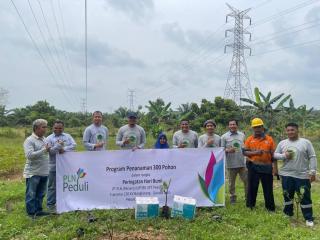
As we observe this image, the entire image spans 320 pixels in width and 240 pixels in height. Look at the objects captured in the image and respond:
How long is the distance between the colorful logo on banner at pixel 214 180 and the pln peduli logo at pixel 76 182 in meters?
2.26

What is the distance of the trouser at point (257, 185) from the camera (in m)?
7.69

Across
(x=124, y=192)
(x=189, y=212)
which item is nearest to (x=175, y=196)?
(x=189, y=212)

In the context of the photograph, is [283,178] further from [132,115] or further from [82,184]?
[82,184]

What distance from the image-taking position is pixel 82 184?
24.7 feet

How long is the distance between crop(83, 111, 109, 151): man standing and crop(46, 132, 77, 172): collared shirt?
31 cm

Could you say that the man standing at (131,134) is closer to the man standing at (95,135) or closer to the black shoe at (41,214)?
the man standing at (95,135)

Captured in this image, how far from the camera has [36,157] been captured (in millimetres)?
7250

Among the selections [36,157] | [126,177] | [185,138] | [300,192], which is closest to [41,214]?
[36,157]

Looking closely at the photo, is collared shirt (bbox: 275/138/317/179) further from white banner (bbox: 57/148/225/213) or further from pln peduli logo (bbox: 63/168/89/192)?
pln peduli logo (bbox: 63/168/89/192)

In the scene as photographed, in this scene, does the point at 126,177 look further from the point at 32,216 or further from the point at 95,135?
the point at 32,216

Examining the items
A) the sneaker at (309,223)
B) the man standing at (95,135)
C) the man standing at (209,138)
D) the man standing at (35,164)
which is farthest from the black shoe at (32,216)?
the sneaker at (309,223)

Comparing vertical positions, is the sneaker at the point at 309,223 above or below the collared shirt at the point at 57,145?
below

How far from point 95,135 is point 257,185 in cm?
339

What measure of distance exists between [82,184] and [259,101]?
51.8 ft
